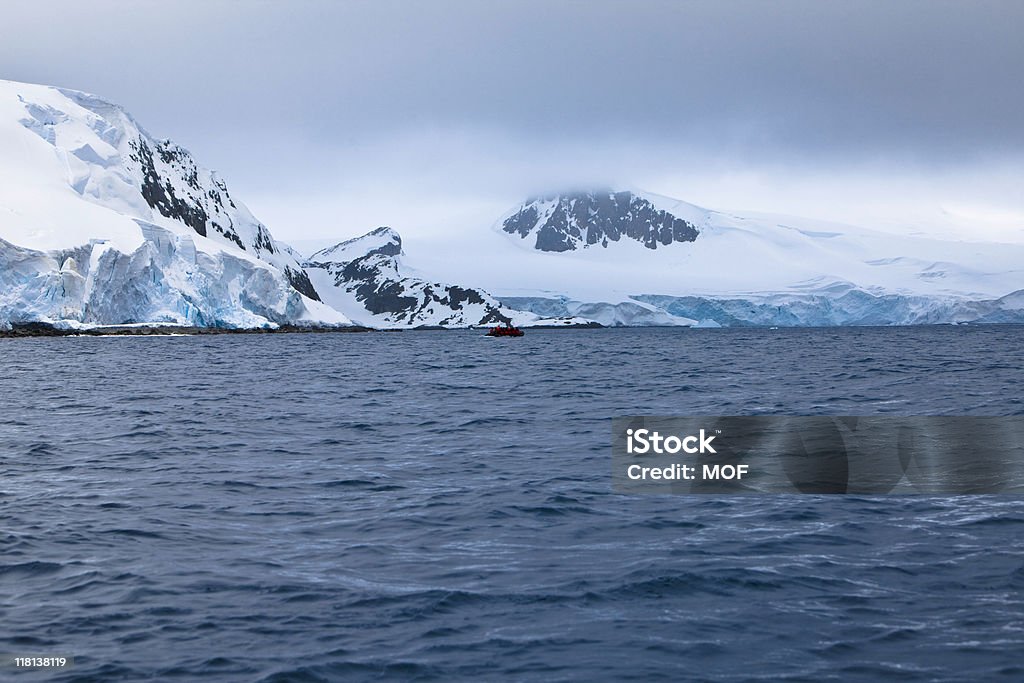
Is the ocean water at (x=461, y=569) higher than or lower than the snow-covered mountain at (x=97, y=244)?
lower

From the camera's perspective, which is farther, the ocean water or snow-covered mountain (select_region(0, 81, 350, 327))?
snow-covered mountain (select_region(0, 81, 350, 327))

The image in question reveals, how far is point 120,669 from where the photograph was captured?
8438 mm

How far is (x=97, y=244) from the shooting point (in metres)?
124

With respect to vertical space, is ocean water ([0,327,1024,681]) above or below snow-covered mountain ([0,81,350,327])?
below

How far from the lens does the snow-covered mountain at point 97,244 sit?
119m

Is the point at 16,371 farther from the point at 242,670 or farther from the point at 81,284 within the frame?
the point at 81,284

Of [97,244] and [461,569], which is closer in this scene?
[461,569]

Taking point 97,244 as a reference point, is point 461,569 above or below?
below

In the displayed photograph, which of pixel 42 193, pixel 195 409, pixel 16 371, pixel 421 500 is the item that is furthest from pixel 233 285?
pixel 421 500

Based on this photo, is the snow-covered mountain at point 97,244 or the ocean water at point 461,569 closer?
the ocean water at point 461,569

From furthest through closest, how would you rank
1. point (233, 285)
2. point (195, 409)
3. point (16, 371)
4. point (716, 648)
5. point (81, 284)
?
point (233, 285)
point (81, 284)
point (16, 371)
point (195, 409)
point (716, 648)

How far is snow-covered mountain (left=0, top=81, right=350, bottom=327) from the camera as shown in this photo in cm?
11931

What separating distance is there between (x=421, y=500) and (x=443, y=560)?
379cm

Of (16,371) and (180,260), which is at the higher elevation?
(180,260)
